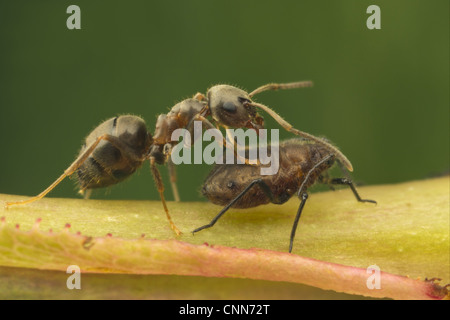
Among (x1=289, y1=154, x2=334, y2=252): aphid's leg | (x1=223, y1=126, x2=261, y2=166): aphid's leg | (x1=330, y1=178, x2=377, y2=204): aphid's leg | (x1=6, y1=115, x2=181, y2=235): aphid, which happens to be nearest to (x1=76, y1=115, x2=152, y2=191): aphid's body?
(x1=6, y1=115, x2=181, y2=235): aphid

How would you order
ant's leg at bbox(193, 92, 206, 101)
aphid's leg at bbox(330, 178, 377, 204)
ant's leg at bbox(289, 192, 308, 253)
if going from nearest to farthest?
1. ant's leg at bbox(289, 192, 308, 253)
2. aphid's leg at bbox(330, 178, 377, 204)
3. ant's leg at bbox(193, 92, 206, 101)

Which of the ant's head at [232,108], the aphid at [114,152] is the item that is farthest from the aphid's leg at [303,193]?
the aphid at [114,152]

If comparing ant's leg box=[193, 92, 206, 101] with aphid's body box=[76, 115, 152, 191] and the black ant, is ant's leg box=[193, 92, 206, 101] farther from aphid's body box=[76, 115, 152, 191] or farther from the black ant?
aphid's body box=[76, 115, 152, 191]

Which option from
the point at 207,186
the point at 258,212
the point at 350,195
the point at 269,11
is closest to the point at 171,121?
the point at 207,186

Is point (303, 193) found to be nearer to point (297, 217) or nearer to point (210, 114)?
point (297, 217)

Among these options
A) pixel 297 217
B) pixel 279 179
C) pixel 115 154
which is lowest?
pixel 297 217

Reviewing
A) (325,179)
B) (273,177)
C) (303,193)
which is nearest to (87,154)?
(273,177)

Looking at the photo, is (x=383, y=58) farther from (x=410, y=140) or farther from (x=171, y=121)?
(x=171, y=121)
